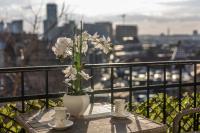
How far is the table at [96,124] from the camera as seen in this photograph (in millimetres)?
1964

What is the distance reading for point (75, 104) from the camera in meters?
2.17

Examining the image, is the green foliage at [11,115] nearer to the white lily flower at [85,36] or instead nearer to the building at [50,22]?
the white lily flower at [85,36]

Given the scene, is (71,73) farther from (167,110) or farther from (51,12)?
(51,12)

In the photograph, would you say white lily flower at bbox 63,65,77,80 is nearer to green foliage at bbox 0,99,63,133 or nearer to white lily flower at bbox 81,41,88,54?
white lily flower at bbox 81,41,88,54

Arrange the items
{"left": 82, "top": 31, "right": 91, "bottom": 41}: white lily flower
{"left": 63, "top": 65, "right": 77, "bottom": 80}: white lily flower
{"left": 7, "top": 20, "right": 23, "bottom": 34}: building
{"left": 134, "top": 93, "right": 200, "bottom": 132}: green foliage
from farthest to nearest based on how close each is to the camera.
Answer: {"left": 7, "top": 20, "right": 23, "bottom": 34}: building, {"left": 134, "top": 93, "right": 200, "bottom": 132}: green foliage, {"left": 82, "top": 31, "right": 91, "bottom": 41}: white lily flower, {"left": 63, "top": 65, "right": 77, "bottom": 80}: white lily flower

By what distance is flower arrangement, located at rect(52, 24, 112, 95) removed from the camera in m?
2.16

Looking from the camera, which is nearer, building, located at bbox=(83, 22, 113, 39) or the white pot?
the white pot

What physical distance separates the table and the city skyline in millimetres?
748

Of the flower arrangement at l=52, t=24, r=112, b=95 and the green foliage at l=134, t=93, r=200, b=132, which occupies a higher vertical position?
the flower arrangement at l=52, t=24, r=112, b=95

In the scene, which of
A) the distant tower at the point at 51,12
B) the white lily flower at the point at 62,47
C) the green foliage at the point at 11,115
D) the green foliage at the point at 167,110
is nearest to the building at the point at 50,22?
the distant tower at the point at 51,12

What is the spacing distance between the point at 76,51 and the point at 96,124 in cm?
54

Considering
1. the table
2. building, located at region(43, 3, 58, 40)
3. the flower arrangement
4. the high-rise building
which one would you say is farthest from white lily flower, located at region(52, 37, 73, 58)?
the high-rise building

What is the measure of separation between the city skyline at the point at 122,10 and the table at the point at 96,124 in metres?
0.75

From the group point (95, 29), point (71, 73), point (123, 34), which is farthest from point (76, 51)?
point (123, 34)
